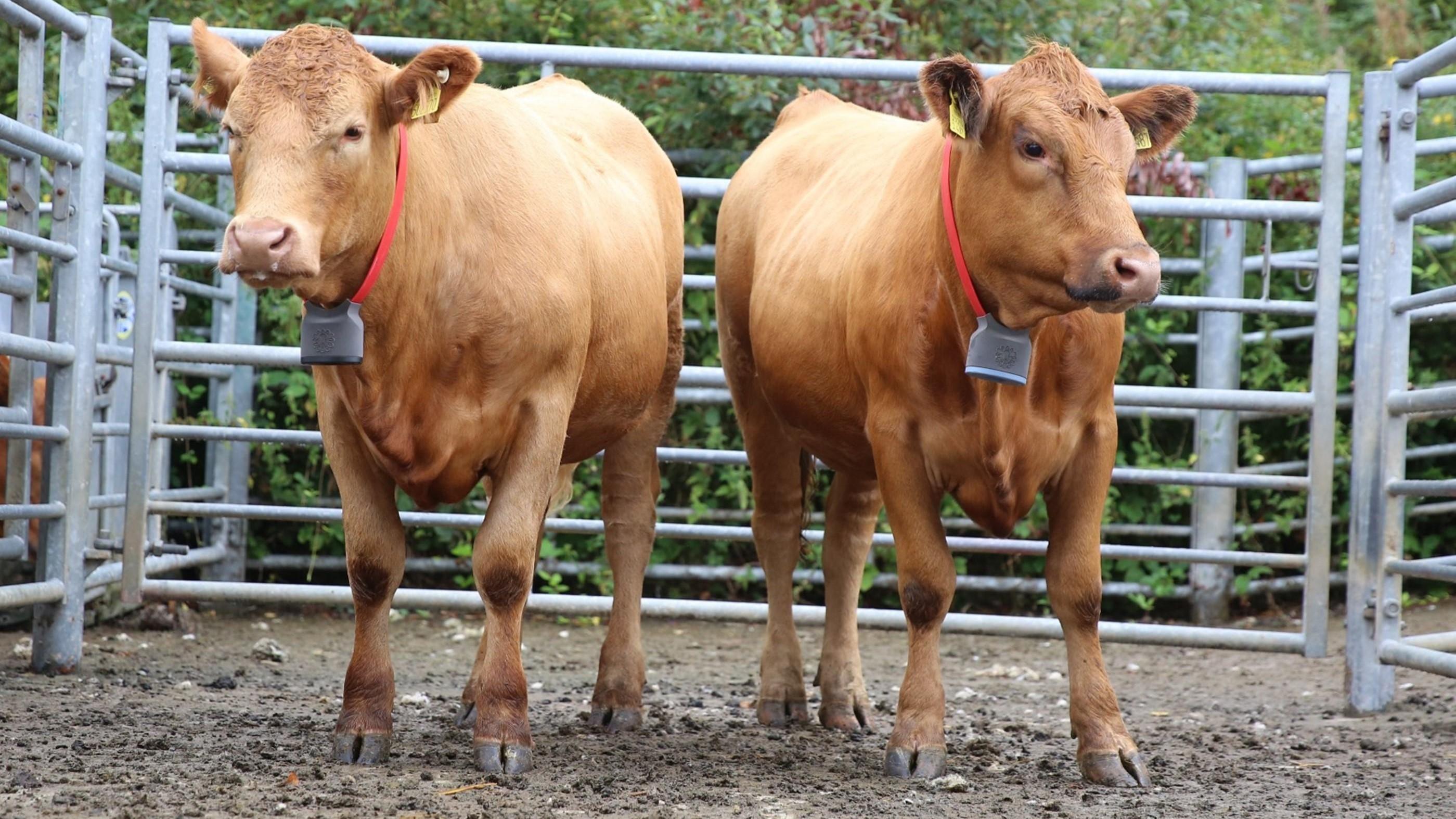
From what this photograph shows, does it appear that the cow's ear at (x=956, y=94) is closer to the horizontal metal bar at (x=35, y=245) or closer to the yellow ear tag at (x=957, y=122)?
the yellow ear tag at (x=957, y=122)

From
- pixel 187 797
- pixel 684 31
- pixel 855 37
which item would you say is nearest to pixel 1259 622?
pixel 855 37

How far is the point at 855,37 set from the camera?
8.12m

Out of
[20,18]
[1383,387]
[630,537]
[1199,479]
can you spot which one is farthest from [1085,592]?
[20,18]

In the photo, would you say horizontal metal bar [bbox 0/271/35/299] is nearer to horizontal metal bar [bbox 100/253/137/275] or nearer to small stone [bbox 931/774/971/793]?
horizontal metal bar [bbox 100/253/137/275]

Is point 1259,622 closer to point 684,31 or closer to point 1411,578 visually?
point 1411,578

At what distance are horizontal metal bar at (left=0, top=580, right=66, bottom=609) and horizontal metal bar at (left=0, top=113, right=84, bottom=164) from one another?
4.77 ft

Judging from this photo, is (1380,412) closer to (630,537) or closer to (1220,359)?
(1220,359)

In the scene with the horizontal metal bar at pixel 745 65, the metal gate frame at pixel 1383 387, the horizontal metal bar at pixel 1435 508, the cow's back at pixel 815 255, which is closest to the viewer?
the cow's back at pixel 815 255

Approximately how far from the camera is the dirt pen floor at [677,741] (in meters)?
3.63

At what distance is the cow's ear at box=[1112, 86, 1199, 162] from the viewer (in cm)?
413

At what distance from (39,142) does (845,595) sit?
3089 mm

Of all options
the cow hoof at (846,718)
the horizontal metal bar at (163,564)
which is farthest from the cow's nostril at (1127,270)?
the horizontal metal bar at (163,564)

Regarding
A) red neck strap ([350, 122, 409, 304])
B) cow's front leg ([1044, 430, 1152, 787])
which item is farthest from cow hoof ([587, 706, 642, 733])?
red neck strap ([350, 122, 409, 304])

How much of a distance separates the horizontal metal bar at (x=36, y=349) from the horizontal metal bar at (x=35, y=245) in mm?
291
